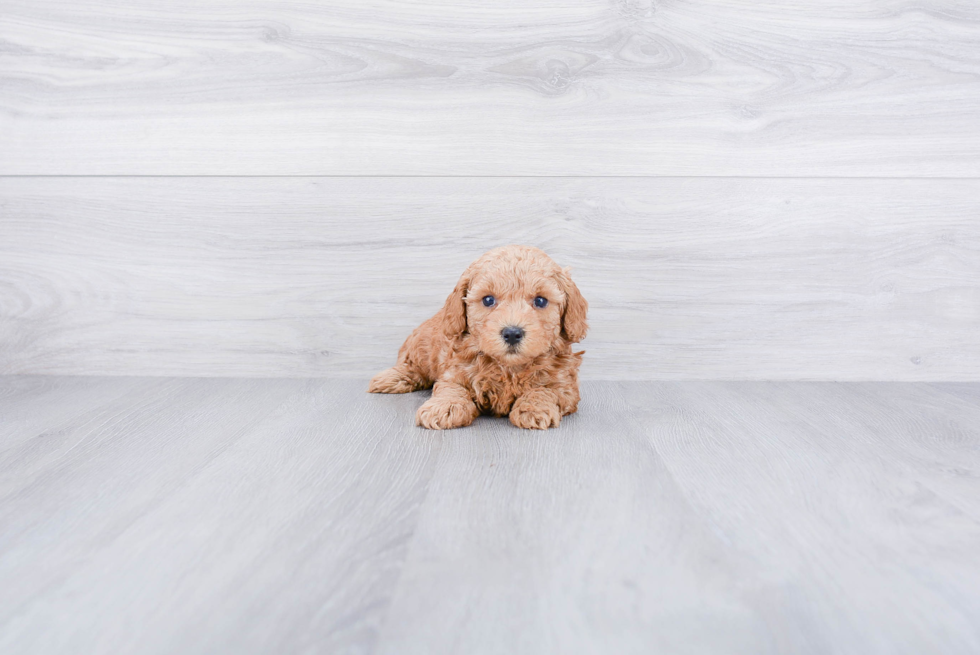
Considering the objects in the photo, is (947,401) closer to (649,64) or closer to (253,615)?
(649,64)

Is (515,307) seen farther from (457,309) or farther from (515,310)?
(457,309)

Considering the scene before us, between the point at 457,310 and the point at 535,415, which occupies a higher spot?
the point at 457,310

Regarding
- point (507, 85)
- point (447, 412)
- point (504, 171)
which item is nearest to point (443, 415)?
Result: point (447, 412)

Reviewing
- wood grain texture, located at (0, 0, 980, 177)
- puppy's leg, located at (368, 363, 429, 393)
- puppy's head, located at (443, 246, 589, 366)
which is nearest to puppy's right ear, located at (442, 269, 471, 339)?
puppy's head, located at (443, 246, 589, 366)

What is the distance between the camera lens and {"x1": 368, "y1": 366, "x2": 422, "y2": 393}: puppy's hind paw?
4.91ft

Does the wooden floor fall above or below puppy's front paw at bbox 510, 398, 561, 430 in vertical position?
Result: above

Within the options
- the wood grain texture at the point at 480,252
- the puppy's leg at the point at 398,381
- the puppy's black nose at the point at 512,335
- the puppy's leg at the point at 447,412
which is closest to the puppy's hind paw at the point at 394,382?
the puppy's leg at the point at 398,381

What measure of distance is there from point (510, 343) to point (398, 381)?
456 millimetres

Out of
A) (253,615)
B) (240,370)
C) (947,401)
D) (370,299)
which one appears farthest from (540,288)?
(947,401)

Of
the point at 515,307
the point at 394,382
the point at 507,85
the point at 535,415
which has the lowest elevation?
the point at 394,382

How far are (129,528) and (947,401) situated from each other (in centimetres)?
170

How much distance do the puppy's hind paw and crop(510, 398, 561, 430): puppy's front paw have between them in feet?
1.22

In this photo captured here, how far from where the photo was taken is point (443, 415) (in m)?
1.19

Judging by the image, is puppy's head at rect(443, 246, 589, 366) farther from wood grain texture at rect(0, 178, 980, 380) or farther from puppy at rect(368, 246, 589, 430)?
wood grain texture at rect(0, 178, 980, 380)
